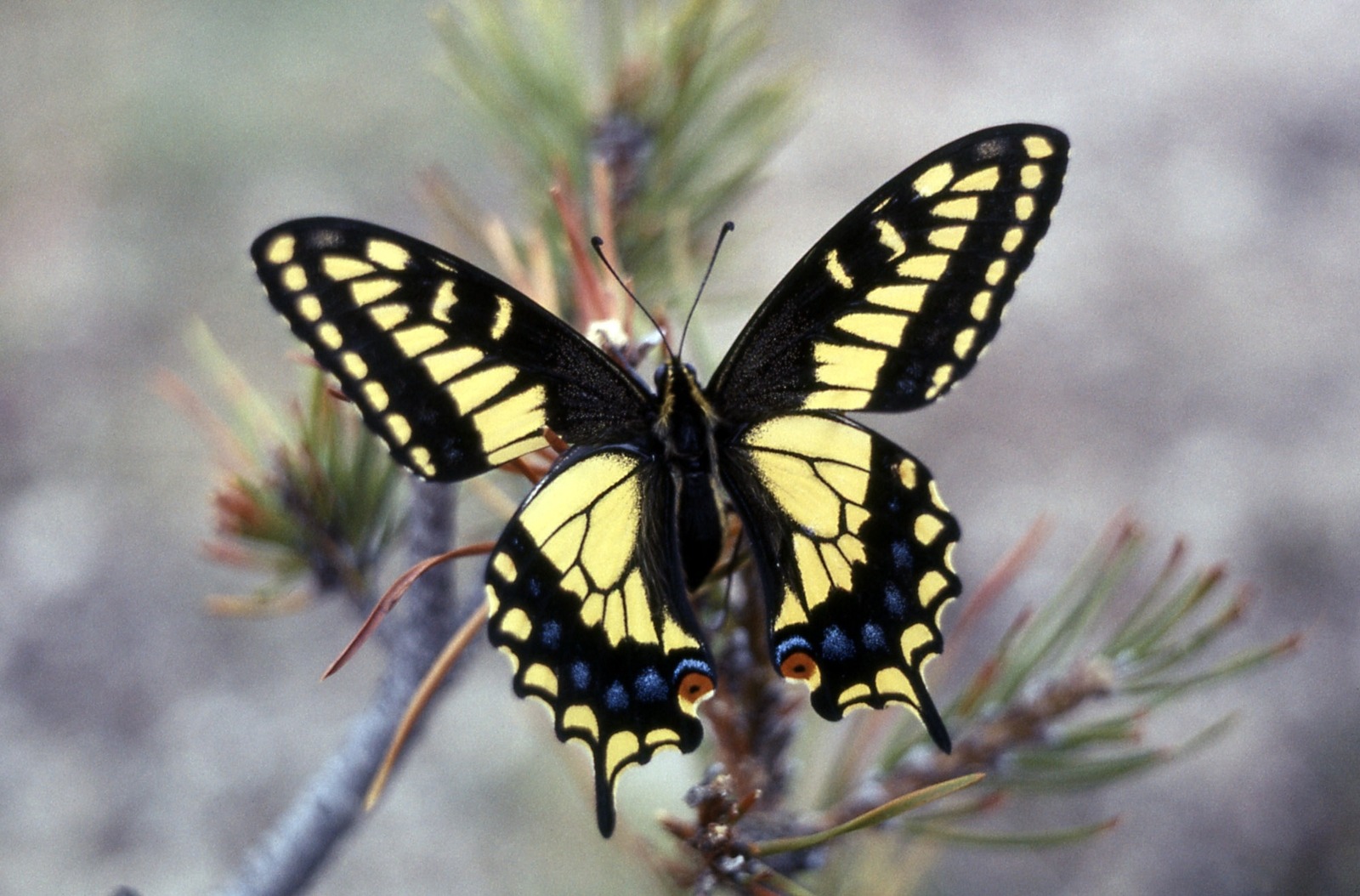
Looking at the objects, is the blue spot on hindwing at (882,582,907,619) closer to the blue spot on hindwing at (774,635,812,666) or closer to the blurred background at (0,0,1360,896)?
the blue spot on hindwing at (774,635,812,666)

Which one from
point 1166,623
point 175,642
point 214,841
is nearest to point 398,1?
point 175,642

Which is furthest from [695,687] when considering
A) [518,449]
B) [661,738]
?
[518,449]

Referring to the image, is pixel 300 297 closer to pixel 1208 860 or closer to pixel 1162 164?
pixel 1208 860

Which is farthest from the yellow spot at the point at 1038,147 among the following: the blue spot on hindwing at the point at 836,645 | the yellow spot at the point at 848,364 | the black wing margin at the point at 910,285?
the blue spot on hindwing at the point at 836,645

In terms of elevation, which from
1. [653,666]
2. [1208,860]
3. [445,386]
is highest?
[445,386]

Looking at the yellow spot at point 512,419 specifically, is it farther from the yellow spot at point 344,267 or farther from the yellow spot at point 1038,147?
the yellow spot at point 1038,147

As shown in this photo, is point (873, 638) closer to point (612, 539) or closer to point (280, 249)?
point (612, 539)
